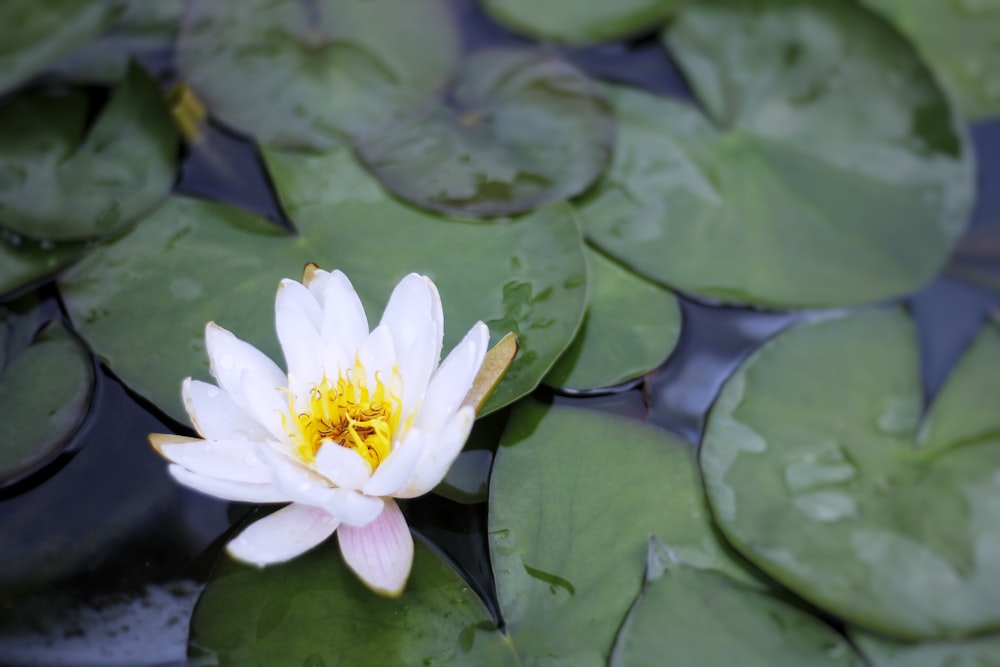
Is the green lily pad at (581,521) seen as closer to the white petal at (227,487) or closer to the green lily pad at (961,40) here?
the white petal at (227,487)

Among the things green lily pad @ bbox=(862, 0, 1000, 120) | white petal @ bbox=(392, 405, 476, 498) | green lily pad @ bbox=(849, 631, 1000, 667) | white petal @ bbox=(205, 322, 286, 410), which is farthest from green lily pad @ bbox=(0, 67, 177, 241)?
green lily pad @ bbox=(862, 0, 1000, 120)

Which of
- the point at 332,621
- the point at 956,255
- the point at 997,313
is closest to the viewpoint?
the point at 332,621

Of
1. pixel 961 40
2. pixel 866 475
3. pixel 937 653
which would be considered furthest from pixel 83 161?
pixel 961 40

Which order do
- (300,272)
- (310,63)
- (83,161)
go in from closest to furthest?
(300,272) < (83,161) < (310,63)

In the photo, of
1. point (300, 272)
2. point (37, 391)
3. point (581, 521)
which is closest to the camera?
point (581, 521)

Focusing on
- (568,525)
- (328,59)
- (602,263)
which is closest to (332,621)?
(568,525)

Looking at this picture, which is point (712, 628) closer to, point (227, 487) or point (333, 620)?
point (333, 620)

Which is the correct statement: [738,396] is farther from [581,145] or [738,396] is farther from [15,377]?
[15,377]
